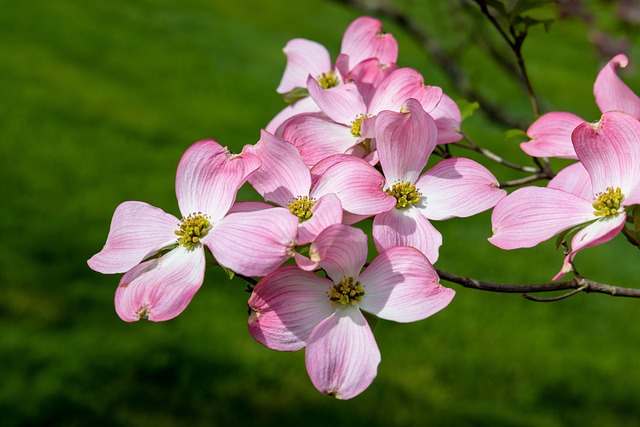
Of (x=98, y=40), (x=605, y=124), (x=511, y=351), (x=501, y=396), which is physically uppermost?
(x=98, y=40)

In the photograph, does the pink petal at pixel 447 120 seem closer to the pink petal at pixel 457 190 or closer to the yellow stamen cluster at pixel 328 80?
the pink petal at pixel 457 190

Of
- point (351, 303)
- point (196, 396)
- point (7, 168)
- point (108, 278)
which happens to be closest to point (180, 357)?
point (196, 396)

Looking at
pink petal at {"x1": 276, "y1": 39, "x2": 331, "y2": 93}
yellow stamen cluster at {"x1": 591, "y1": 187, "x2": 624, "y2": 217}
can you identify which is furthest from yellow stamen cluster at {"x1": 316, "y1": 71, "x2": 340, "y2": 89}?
yellow stamen cluster at {"x1": 591, "y1": 187, "x2": 624, "y2": 217}

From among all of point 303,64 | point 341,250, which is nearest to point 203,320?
point 303,64

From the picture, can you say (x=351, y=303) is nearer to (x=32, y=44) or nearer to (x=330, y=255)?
(x=330, y=255)

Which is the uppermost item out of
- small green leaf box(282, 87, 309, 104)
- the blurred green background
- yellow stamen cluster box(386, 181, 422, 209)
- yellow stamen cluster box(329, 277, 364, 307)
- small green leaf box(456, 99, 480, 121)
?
the blurred green background

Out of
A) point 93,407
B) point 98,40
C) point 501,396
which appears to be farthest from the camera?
point 98,40

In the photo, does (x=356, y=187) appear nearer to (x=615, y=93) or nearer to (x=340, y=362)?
(x=340, y=362)

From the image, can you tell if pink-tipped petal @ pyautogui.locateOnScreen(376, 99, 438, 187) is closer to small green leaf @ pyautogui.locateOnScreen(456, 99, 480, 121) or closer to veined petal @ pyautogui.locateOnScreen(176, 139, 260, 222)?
veined petal @ pyautogui.locateOnScreen(176, 139, 260, 222)
